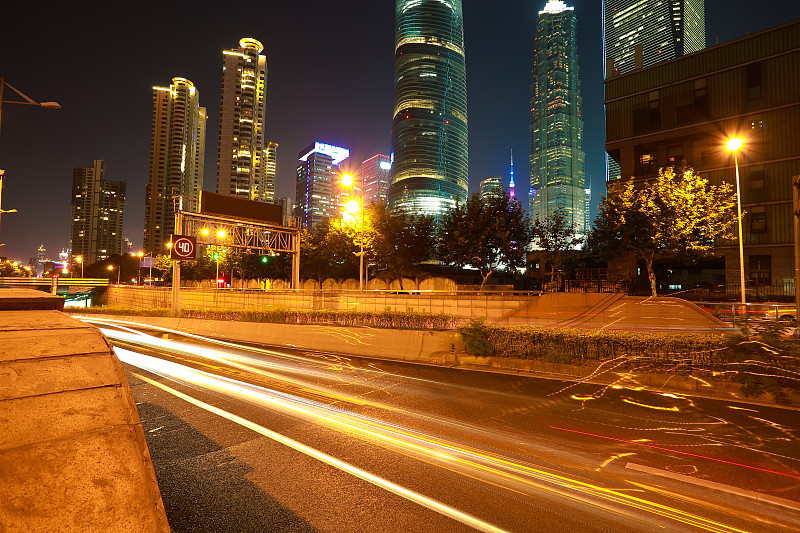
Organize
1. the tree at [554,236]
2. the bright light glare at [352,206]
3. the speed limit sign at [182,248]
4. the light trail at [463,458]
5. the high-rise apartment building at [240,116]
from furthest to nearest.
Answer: the high-rise apartment building at [240,116] → the tree at [554,236] → the bright light glare at [352,206] → the speed limit sign at [182,248] → the light trail at [463,458]

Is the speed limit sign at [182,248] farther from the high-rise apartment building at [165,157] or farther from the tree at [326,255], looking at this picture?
the high-rise apartment building at [165,157]

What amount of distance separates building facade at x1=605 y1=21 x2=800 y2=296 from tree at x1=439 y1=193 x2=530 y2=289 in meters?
17.3

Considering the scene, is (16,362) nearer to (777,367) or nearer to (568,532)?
(568,532)

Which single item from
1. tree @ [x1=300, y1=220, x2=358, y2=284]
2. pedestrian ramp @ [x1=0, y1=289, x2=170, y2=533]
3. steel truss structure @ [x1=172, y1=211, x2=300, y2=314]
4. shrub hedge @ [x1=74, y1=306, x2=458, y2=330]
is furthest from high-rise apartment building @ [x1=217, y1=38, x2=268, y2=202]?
pedestrian ramp @ [x1=0, y1=289, x2=170, y2=533]

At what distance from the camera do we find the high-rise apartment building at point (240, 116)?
169m

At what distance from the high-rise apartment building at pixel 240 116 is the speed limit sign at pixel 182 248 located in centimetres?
15249

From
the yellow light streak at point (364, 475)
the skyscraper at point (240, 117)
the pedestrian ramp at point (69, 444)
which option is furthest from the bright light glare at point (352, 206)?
the skyscraper at point (240, 117)

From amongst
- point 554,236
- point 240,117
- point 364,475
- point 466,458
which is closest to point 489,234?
point 554,236

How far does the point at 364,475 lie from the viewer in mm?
4836

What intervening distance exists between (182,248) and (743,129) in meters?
48.8

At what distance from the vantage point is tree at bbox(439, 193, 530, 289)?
103 ft

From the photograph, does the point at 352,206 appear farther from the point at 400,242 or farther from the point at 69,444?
the point at 69,444

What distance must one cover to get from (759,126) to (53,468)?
49.6 metres

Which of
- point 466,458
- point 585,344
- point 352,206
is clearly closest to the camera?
point 466,458
